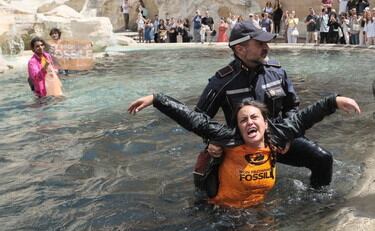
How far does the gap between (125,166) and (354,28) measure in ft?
48.8

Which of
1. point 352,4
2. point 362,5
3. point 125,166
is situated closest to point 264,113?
point 125,166

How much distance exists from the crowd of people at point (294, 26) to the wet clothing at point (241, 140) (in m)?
12.0

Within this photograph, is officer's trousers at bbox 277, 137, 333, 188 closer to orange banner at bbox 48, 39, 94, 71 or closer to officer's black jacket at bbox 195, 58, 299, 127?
officer's black jacket at bbox 195, 58, 299, 127

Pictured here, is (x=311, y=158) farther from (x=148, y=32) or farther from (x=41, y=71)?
(x=148, y=32)

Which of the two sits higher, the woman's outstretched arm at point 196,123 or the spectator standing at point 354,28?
the spectator standing at point 354,28

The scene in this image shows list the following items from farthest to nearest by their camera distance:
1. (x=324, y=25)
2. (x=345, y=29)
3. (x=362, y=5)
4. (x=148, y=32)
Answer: (x=148, y=32) < (x=362, y=5) < (x=324, y=25) < (x=345, y=29)

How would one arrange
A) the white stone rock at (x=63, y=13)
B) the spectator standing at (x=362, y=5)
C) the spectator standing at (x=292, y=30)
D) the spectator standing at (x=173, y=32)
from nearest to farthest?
the spectator standing at (x=362, y=5) < the spectator standing at (x=292, y=30) < the white stone rock at (x=63, y=13) < the spectator standing at (x=173, y=32)

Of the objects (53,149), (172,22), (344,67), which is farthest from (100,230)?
(172,22)

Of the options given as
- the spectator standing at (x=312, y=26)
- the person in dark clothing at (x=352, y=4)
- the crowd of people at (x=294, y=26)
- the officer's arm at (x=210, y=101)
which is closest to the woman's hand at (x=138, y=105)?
the officer's arm at (x=210, y=101)

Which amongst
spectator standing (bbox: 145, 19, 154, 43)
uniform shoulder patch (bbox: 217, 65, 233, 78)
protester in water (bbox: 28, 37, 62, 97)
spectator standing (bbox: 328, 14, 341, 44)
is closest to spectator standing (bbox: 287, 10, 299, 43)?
spectator standing (bbox: 328, 14, 341, 44)

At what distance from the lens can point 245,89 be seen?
4.13 meters

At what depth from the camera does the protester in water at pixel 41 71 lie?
29.2ft

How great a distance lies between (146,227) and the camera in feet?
13.6

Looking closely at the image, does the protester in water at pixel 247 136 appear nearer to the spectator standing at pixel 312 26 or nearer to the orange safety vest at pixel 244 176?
the orange safety vest at pixel 244 176
